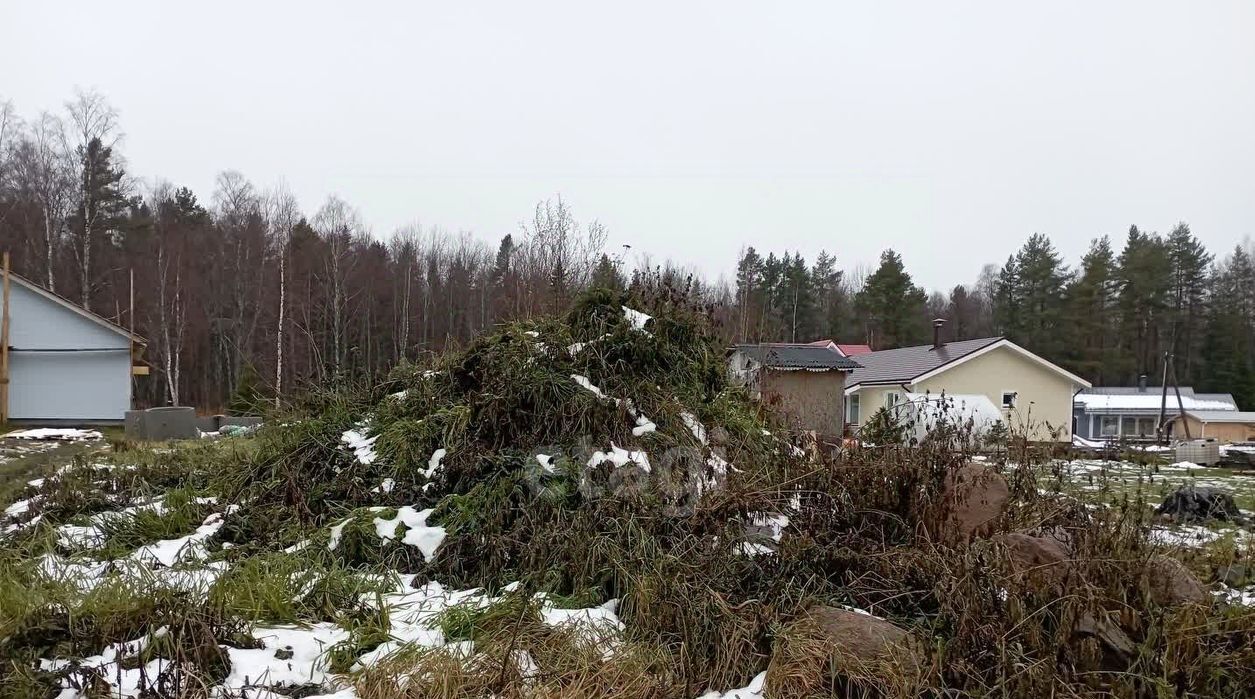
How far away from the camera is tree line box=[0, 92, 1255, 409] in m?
26.5

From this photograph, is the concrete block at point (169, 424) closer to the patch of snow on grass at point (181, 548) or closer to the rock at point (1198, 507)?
the patch of snow on grass at point (181, 548)

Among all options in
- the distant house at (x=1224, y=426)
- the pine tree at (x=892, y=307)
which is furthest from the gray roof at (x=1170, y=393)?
the pine tree at (x=892, y=307)

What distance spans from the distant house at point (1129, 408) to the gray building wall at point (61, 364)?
37.8 metres

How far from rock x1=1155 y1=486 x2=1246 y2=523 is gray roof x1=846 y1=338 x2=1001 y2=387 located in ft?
56.9

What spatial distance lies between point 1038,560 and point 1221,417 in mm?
36741

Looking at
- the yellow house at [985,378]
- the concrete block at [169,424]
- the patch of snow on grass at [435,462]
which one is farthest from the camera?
the yellow house at [985,378]

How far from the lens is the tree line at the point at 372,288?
2652cm

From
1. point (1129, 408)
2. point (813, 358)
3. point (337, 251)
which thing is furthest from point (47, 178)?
point (1129, 408)

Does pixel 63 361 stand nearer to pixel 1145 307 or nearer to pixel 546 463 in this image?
pixel 546 463

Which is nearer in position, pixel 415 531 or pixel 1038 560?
pixel 1038 560

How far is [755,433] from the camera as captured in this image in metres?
6.10

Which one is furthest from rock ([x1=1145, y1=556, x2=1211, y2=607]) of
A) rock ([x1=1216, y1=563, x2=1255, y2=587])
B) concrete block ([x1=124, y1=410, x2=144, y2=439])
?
concrete block ([x1=124, y1=410, x2=144, y2=439])

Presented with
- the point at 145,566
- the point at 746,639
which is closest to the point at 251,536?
the point at 145,566

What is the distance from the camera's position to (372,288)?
3241cm
